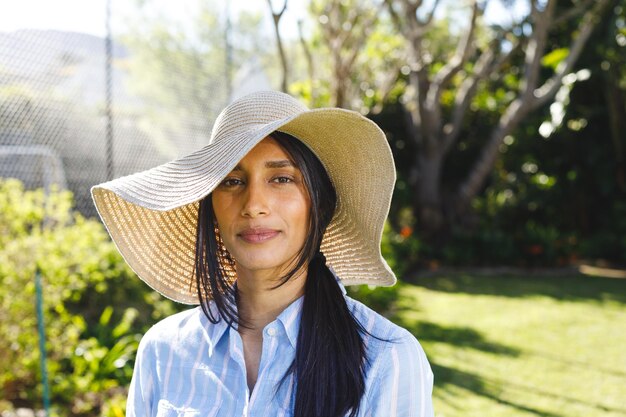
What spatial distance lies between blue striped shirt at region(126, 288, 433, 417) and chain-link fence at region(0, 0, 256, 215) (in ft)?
13.1

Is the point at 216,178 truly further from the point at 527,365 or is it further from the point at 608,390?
the point at 527,365

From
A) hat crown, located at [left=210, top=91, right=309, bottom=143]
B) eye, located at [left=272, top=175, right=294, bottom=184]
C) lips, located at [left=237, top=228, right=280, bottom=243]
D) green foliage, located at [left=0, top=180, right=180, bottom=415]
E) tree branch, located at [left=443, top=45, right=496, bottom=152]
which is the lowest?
green foliage, located at [left=0, top=180, right=180, bottom=415]

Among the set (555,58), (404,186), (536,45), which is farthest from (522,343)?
(555,58)

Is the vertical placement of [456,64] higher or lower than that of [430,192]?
higher

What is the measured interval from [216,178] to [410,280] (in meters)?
8.76

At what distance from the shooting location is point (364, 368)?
1.48m

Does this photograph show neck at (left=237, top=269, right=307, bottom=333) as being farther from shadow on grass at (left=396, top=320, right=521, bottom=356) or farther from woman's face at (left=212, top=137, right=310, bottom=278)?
shadow on grass at (left=396, top=320, right=521, bottom=356)

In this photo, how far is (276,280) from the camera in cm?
168

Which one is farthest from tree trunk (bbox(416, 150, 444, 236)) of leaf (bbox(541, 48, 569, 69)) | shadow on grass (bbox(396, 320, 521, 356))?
shadow on grass (bbox(396, 320, 521, 356))

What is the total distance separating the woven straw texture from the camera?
5.37 feet

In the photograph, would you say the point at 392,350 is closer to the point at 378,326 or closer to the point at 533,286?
the point at 378,326

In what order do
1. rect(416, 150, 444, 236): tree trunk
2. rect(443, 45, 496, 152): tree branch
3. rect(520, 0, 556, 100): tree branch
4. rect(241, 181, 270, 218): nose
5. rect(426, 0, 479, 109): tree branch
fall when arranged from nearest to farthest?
rect(241, 181, 270, 218): nose, rect(426, 0, 479, 109): tree branch, rect(520, 0, 556, 100): tree branch, rect(443, 45, 496, 152): tree branch, rect(416, 150, 444, 236): tree trunk

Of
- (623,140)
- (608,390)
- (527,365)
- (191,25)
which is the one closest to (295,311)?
(608,390)

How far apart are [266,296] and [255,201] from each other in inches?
10.4
